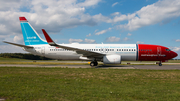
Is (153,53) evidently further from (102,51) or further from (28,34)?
(28,34)

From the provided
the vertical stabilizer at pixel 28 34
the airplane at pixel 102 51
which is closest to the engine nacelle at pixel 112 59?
the airplane at pixel 102 51

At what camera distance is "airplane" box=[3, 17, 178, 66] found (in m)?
21.6

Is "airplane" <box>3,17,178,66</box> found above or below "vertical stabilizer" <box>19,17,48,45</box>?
below

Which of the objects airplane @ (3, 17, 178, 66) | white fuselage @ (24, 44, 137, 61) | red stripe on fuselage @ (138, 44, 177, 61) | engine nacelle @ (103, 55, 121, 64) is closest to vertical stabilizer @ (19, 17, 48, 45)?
airplane @ (3, 17, 178, 66)

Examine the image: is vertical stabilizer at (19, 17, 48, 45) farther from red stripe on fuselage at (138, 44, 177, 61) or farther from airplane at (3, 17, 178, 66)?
red stripe on fuselage at (138, 44, 177, 61)

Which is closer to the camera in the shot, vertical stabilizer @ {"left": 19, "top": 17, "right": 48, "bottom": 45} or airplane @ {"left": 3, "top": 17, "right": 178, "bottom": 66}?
airplane @ {"left": 3, "top": 17, "right": 178, "bottom": 66}

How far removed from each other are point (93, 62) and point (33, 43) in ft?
38.2

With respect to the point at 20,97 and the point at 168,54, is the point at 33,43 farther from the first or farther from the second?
the point at 168,54

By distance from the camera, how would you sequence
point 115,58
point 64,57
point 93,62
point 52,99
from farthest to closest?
point 64,57 → point 93,62 → point 115,58 → point 52,99

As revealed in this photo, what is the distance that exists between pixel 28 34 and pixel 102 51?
45.6 feet

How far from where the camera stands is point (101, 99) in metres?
4.91

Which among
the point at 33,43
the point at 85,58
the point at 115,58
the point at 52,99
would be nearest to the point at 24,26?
the point at 33,43

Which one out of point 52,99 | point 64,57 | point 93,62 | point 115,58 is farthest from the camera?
point 64,57

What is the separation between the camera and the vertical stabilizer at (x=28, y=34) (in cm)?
2411
